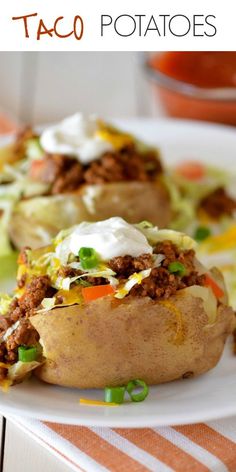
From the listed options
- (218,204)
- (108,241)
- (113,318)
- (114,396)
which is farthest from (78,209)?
(114,396)

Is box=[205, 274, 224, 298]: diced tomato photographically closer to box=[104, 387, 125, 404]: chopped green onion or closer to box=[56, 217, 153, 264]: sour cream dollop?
box=[56, 217, 153, 264]: sour cream dollop

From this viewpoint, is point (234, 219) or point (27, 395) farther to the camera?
point (234, 219)

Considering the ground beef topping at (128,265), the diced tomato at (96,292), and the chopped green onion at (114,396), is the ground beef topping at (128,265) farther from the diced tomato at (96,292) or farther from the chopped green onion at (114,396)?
the chopped green onion at (114,396)

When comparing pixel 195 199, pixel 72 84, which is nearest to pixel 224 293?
pixel 195 199

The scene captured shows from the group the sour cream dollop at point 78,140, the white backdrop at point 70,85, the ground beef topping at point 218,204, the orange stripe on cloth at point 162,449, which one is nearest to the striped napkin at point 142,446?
the orange stripe on cloth at point 162,449

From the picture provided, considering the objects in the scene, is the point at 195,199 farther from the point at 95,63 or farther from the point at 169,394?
the point at 95,63

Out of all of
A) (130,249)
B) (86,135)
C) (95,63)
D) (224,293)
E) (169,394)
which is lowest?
(169,394)
